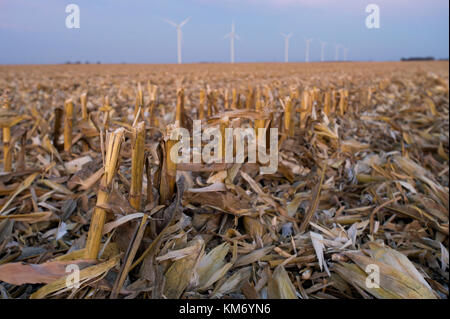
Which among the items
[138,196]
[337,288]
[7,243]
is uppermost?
[138,196]

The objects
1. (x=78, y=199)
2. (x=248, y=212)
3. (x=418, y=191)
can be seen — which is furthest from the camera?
(x=418, y=191)

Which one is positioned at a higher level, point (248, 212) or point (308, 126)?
point (308, 126)

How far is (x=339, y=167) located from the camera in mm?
2414

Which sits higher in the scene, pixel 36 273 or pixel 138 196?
pixel 138 196
